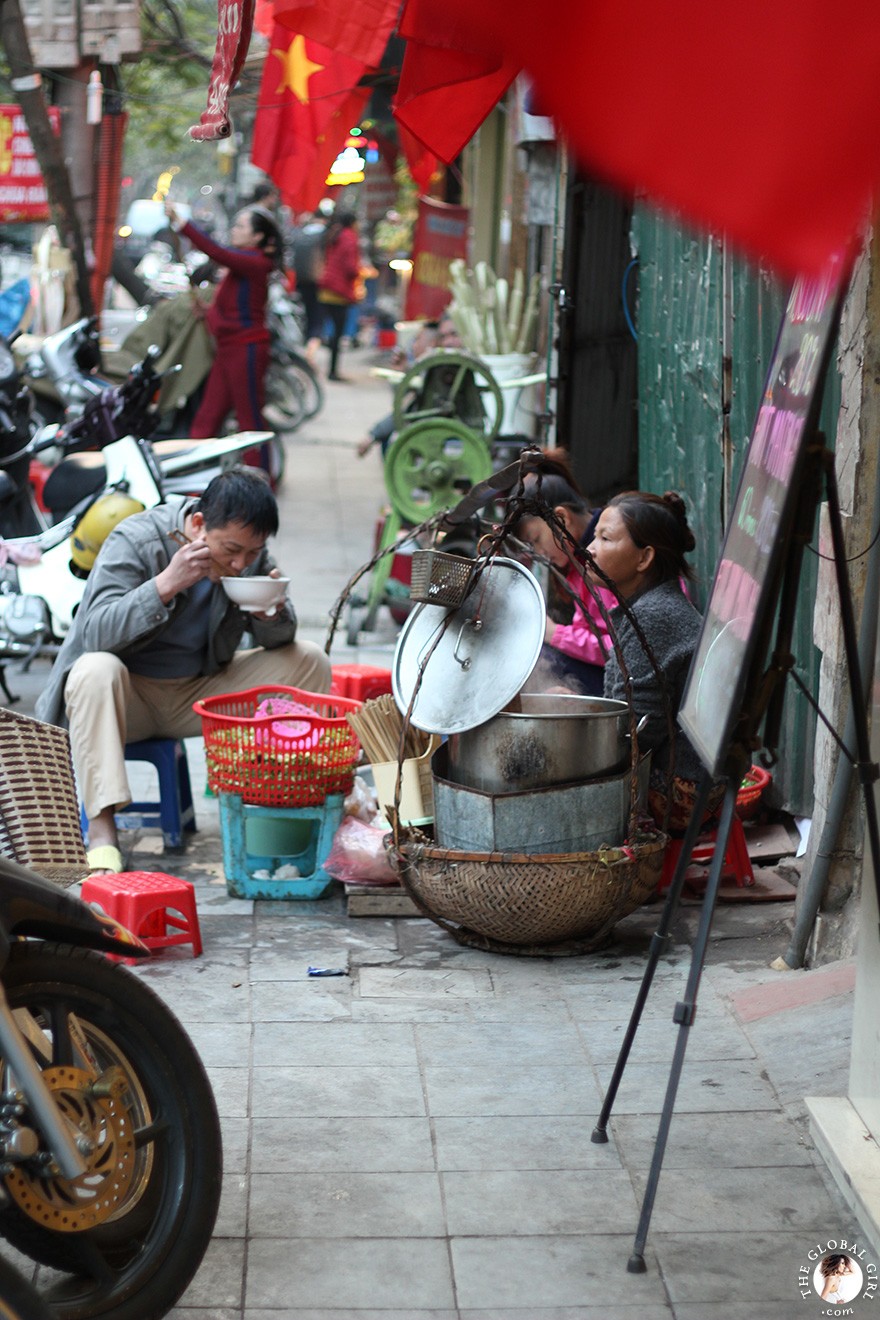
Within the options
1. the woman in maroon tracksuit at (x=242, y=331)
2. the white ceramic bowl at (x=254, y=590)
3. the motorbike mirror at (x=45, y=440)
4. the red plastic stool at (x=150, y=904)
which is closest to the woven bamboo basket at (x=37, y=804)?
the red plastic stool at (x=150, y=904)

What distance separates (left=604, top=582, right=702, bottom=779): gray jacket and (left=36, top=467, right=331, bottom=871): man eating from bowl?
1259 mm

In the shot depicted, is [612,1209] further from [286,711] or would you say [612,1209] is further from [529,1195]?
[286,711]

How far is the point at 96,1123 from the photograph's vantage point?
2.81 metres

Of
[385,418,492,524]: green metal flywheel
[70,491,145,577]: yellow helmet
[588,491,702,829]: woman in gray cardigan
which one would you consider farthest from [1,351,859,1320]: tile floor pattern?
[385,418,492,524]: green metal flywheel

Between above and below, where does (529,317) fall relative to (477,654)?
below

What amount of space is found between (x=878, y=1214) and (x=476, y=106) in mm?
3474

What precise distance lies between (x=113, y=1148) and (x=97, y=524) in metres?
4.10

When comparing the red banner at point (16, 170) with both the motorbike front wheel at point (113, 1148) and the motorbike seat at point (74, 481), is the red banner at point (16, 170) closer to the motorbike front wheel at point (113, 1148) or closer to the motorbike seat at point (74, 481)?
the motorbike seat at point (74, 481)

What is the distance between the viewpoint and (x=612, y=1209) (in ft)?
10.8

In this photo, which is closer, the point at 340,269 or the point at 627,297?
the point at 627,297

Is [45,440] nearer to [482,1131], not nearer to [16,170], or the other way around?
[482,1131]

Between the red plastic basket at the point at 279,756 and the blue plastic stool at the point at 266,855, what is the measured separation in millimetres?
30

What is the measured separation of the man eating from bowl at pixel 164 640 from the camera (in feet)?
16.9

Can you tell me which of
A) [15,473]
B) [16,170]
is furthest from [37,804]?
[16,170]
